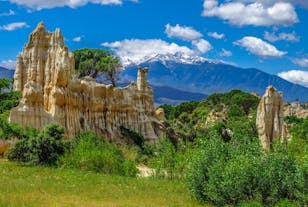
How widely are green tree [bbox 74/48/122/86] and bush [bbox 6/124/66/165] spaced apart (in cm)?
4041

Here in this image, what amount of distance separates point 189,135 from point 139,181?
43.9m

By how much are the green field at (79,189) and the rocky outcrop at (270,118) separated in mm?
26808

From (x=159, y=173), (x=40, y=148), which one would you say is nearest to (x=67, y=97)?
(x=40, y=148)

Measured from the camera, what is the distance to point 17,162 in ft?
124

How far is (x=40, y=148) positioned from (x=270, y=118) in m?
29.0

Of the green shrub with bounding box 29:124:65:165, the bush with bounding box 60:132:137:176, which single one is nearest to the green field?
the bush with bounding box 60:132:137:176

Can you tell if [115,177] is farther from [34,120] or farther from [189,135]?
[189,135]

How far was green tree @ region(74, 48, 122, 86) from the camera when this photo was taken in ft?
259

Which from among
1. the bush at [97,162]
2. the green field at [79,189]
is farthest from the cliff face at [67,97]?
the green field at [79,189]

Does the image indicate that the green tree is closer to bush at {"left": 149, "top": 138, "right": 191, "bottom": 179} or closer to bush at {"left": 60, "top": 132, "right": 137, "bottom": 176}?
bush at {"left": 60, "top": 132, "right": 137, "bottom": 176}

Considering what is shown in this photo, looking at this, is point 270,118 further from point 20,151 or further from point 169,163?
point 20,151

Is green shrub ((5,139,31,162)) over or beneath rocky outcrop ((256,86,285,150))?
beneath

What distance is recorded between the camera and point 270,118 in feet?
190

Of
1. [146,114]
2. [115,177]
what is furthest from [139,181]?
[146,114]
